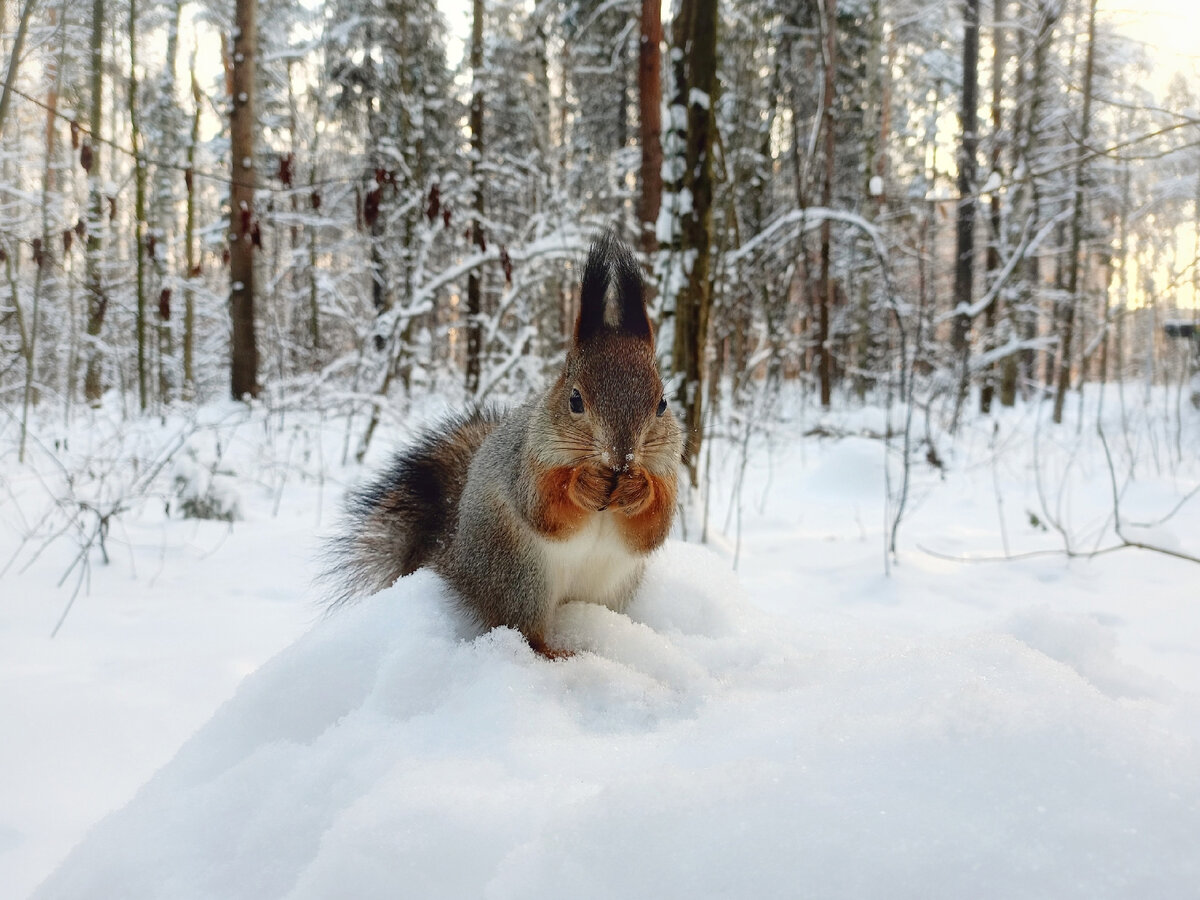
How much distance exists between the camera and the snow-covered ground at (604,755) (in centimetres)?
77

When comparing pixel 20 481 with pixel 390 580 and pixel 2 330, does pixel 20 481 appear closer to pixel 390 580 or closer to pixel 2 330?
pixel 390 580

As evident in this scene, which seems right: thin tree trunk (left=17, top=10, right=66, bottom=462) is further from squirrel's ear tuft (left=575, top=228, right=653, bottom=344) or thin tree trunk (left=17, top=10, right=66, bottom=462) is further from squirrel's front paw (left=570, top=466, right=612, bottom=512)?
squirrel's front paw (left=570, top=466, right=612, bottom=512)

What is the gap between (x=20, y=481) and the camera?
5121 millimetres

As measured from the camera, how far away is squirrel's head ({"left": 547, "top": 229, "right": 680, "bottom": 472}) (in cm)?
164

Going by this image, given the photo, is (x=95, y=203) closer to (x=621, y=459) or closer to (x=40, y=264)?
(x=40, y=264)

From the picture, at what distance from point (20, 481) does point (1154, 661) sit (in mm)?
6441

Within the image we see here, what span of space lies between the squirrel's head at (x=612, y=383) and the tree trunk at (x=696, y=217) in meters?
1.87

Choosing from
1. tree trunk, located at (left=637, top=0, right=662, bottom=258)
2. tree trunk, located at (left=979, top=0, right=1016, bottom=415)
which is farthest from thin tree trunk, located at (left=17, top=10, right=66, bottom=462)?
tree trunk, located at (left=979, top=0, right=1016, bottom=415)

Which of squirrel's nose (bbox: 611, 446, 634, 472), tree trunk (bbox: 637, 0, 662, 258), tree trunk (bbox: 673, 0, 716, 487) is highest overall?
tree trunk (bbox: 637, 0, 662, 258)

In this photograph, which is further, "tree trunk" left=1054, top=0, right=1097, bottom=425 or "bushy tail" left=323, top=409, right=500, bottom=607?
"tree trunk" left=1054, top=0, right=1097, bottom=425

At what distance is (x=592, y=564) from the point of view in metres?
1.75

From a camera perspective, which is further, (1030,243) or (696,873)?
(1030,243)

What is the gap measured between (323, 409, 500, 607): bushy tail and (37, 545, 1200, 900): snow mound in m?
0.63

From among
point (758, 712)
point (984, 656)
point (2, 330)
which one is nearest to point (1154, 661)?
point (984, 656)
